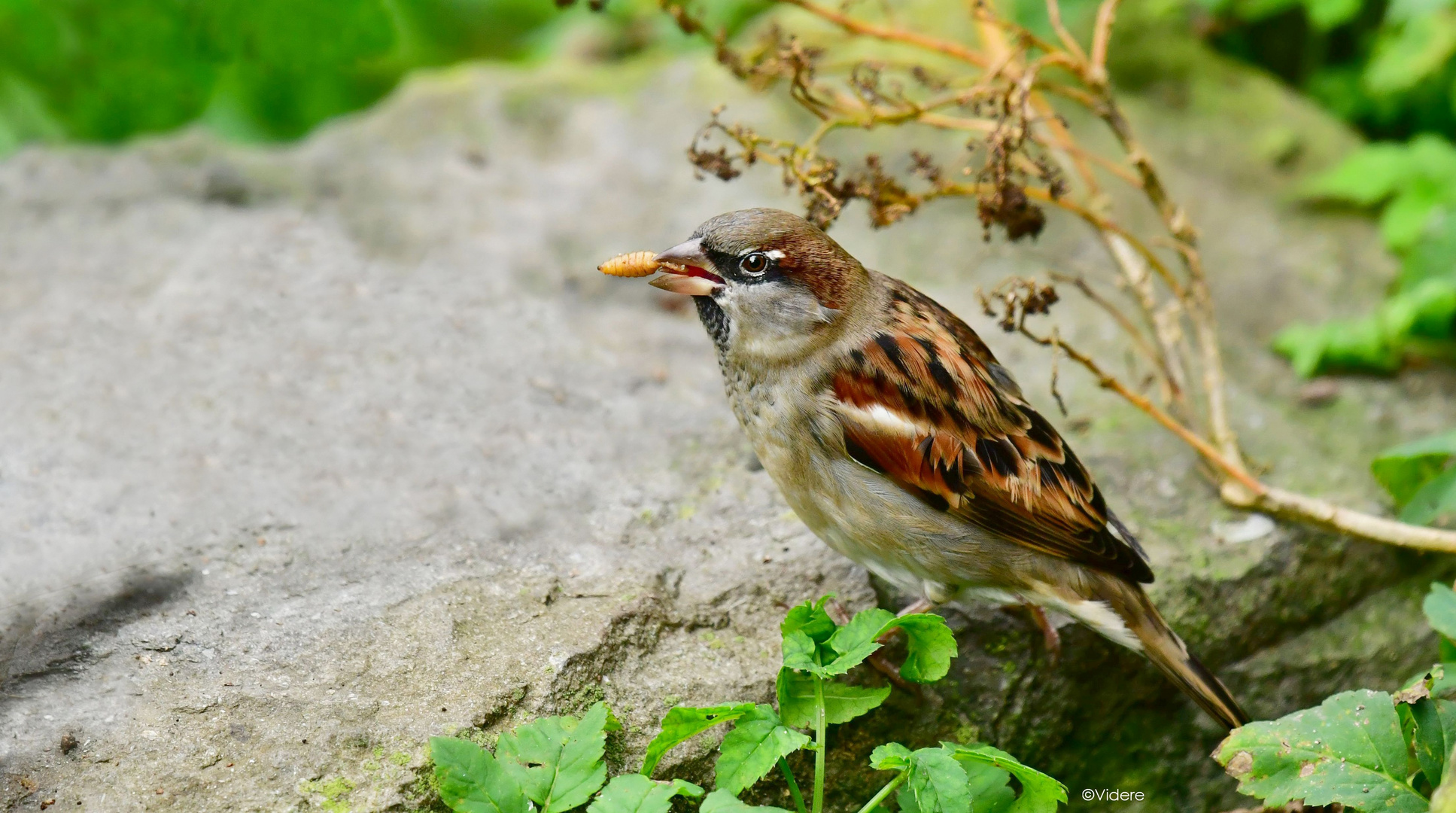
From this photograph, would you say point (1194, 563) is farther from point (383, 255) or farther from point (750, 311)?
point (383, 255)

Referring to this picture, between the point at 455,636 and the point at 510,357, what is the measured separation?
1.48 m

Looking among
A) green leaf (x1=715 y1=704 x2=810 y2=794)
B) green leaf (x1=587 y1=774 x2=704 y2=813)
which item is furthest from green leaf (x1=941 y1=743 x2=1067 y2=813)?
green leaf (x1=587 y1=774 x2=704 y2=813)

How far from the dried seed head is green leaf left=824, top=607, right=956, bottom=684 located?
3.60ft

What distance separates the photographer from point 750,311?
328 centimetres

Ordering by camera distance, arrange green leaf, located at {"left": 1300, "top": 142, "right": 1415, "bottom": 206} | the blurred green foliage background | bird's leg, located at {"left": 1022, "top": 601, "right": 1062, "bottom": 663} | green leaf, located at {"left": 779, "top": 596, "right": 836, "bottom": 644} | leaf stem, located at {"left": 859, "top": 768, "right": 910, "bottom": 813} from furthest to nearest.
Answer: the blurred green foliage background
green leaf, located at {"left": 1300, "top": 142, "right": 1415, "bottom": 206}
bird's leg, located at {"left": 1022, "top": 601, "right": 1062, "bottom": 663}
green leaf, located at {"left": 779, "top": 596, "right": 836, "bottom": 644}
leaf stem, located at {"left": 859, "top": 768, "right": 910, "bottom": 813}

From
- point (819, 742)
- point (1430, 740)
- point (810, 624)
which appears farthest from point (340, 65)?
point (1430, 740)

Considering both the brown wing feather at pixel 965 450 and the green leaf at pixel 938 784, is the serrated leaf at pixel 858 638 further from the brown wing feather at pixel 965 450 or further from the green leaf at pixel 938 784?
the brown wing feather at pixel 965 450

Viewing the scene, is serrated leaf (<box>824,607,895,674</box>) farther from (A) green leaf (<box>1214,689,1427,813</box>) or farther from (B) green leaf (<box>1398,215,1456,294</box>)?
(B) green leaf (<box>1398,215,1456,294</box>)

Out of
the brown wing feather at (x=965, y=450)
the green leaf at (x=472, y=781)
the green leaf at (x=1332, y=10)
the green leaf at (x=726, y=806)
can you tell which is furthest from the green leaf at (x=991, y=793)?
the green leaf at (x=1332, y=10)

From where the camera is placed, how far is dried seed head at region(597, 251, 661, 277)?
3.27 metres

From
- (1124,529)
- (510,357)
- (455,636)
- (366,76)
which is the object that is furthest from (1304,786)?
(366,76)

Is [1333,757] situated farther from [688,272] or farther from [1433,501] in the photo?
[688,272]

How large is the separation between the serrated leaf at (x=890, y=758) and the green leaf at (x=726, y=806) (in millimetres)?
217

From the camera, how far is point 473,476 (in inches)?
146
